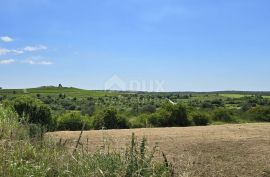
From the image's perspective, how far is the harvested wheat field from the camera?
7.59 m

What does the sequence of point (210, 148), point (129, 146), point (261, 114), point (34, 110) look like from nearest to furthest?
point (129, 146) → point (210, 148) → point (34, 110) → point (261, 114)

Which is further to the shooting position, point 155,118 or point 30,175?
point 155,118

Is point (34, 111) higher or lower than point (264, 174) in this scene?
higher

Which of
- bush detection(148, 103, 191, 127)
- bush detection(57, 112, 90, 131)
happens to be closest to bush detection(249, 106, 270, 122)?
bush detection(148, 103, 191, 127)

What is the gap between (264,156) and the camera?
8969mm

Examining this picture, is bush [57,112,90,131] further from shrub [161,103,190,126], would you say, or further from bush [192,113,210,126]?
bush [192,113,210,126]

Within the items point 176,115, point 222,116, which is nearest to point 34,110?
point 176,115

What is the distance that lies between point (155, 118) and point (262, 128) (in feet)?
12.9

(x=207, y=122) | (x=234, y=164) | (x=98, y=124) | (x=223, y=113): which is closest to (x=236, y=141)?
(x=234, y=164)

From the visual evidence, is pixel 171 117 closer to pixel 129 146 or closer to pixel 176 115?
pixel 176 115

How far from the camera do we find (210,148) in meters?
9.61

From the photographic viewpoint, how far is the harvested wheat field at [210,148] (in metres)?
7.59

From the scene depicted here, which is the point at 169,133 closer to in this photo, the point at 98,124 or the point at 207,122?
the point at 98,124

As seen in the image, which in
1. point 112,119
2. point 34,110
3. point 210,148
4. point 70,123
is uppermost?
point 34,110
